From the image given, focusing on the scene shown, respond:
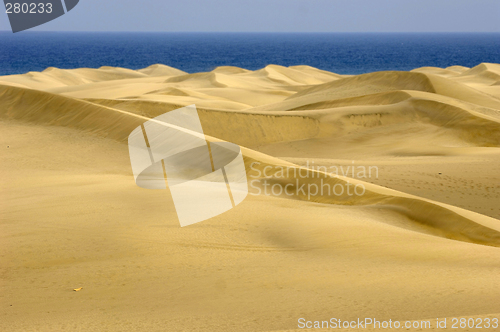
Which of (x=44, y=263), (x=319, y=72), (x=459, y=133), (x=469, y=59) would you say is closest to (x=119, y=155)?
(x=44, y=263)

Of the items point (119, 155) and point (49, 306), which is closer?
point (49, 306)

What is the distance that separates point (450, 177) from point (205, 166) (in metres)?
5.56

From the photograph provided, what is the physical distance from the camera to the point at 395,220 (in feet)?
24.9

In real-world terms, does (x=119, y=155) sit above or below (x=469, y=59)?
above

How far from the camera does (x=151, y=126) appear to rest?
38.6 ft

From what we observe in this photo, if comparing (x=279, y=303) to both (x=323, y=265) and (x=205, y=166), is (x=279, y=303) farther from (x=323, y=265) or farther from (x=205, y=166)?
(x=205, y=166)

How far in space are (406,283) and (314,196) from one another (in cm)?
424

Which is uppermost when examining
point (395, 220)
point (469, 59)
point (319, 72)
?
point (395, 220)

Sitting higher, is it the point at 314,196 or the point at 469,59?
the point at 314,196

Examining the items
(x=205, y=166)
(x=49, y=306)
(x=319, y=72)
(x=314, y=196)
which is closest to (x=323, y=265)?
(x=49, y=306)

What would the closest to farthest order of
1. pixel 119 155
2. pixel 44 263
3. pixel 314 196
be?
pixel 44 263
pixel 314 196
pixel 119 155

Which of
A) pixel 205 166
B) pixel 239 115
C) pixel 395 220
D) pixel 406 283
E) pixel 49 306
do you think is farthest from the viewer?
pixel 239 115

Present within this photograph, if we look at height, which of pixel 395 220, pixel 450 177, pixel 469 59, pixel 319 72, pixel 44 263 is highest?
pixel 44 263

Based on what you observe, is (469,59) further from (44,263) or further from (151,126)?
(44,263)
